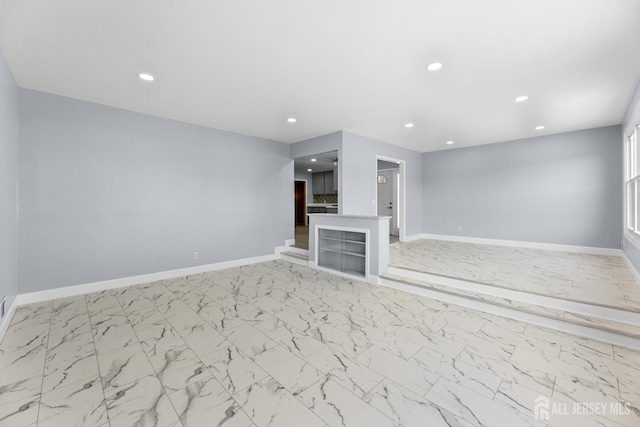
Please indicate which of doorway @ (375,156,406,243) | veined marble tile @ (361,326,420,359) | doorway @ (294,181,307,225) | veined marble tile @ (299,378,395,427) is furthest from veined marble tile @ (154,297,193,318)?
doorway @ (294,181,307,225)

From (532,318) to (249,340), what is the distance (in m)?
2.90

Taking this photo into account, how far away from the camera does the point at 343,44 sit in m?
2.36

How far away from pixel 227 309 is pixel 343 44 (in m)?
3.05

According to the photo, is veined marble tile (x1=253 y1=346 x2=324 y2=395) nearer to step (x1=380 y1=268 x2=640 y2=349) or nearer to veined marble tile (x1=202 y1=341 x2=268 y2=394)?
veined marble tile (x1=202 y1=341 x2=268 y2=394)

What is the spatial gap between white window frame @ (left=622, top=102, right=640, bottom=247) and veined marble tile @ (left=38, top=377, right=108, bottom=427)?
19.2 feet

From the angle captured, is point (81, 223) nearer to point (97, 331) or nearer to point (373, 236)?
point (97, 331)

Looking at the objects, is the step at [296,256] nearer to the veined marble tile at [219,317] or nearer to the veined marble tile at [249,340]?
the veined marble tile at [219,317]

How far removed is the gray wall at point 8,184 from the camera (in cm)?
253

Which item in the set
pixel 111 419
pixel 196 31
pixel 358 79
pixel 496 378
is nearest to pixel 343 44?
pixel 358 79

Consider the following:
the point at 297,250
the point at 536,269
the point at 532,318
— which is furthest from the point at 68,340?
the point at 536,269

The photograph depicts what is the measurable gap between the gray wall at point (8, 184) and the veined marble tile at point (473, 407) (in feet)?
13.0

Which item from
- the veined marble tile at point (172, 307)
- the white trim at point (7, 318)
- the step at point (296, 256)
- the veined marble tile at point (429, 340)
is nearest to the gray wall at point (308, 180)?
the step at point (296, 256)

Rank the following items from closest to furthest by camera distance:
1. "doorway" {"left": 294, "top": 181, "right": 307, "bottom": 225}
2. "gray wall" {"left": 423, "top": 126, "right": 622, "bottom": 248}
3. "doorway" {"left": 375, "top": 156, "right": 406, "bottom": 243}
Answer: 1. "gray wall" {"left": 423, "top": 126, "right": 622, "bottom": 248}
2. "doorway" {"left": 375, "top": 156, "right": 406, "bottom": 243}
3. "doorway" {"left": 294, "top": 181, "right": 307, "bottom": 225}

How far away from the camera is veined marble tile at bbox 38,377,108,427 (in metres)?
1.51
